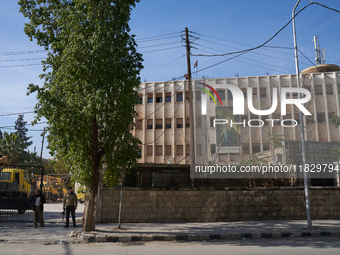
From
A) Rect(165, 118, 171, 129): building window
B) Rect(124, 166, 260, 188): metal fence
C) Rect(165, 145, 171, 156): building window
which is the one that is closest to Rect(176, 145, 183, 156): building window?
Rect(165, 145, 171, 156): building window

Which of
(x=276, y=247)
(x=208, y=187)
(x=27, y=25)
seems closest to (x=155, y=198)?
(x=208, y=187)

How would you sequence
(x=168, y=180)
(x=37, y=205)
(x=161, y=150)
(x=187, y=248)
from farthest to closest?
(x=161, y=150)
(x=168, y=180)
(x=37, y=205)
(x=187, y=248)

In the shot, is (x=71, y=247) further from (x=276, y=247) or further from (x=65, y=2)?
(x=65, y=2)

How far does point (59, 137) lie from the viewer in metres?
10.4

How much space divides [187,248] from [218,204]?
22.3ft

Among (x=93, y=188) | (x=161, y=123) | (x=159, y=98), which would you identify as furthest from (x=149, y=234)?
(x=159, y=98)

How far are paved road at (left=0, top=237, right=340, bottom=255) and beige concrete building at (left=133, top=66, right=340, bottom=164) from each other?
1821 centimetres

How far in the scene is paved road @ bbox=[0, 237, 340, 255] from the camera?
307 inches

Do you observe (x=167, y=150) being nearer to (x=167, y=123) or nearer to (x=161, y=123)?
(x=167, y=123)

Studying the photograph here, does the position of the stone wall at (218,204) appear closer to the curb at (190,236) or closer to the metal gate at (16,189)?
the curb at (190,236)

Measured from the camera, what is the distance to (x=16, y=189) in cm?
1742

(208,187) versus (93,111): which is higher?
(93,111)

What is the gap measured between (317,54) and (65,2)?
38.0 meters

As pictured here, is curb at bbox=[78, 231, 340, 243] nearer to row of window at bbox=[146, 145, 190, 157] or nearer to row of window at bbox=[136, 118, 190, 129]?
row of window at bbox=[146, 145, 190, 157]
